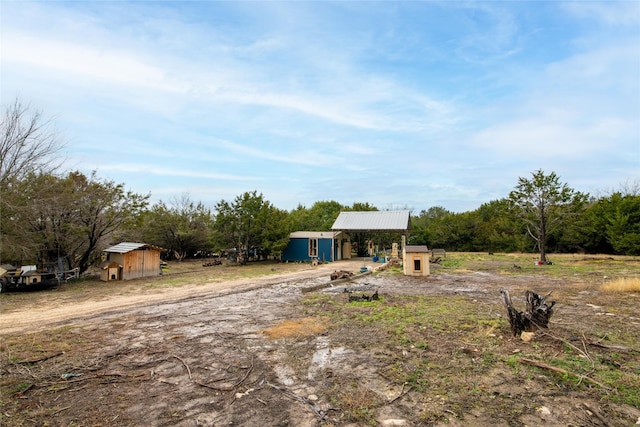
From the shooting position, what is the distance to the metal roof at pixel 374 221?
80.7 feet

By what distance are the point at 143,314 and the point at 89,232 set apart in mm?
9905

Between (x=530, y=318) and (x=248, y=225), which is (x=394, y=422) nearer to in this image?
(x=530, y=318)

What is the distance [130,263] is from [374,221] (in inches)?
659

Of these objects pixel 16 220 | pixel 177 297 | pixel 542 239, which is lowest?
pixel 177 297

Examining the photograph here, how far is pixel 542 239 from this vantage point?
21.5 metres

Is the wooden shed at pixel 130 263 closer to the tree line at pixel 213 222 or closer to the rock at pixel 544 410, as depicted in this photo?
the tree line at pixel 213 222

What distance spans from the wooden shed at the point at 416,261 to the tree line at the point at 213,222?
1029 centimetres

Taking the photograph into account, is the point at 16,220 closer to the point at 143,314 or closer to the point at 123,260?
the point at 123,260

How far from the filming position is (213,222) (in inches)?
995

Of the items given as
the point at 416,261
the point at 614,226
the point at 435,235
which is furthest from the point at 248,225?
the point at 614,226

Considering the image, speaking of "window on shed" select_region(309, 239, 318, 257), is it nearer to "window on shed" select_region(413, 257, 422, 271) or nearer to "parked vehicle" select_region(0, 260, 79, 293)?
"window on shed" select_region(413, 257, 422, 271)

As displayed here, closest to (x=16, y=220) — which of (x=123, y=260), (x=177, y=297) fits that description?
(x=123, y=260)

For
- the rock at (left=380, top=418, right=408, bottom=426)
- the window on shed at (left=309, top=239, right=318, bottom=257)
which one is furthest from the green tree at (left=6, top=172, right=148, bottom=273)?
the rock at (left=380, top=418, right=408, bottom=426)

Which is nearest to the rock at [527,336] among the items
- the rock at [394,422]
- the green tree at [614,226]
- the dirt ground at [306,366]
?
the dirt ground at [306,366]
